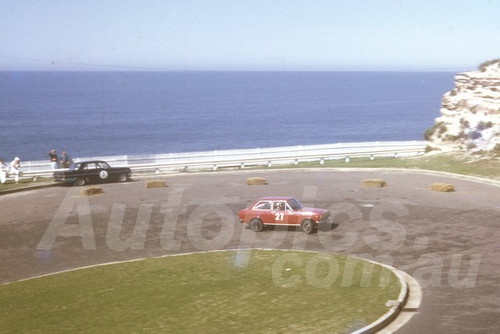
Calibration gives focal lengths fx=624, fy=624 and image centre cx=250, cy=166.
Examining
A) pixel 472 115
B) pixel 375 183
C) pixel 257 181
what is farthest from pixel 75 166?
pixel 472 115

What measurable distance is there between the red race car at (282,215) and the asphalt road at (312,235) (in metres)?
0.46

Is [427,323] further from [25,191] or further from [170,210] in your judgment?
[25,191]

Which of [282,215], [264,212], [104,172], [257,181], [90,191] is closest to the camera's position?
[282,215]

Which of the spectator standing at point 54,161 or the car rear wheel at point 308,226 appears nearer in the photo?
the car rear wheel at point 308,226

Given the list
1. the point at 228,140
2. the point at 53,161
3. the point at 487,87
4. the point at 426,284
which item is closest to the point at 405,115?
the point at 228,140

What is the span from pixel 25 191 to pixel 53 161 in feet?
A: 17.6

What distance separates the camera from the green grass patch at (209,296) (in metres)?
14.9

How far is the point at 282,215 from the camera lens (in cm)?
2591

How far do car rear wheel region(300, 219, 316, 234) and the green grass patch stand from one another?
126 inches

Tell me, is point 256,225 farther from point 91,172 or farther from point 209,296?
point 91,172

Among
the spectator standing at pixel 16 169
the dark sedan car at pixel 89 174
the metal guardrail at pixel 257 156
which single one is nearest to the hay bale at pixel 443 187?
the metal guardrail at pixel 257 156

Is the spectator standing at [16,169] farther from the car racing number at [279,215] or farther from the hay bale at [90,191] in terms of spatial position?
the car racing number at [279,215]

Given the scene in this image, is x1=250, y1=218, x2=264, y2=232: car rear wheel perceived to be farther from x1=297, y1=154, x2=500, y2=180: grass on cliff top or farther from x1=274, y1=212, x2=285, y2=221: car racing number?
x1=297, y1=154, x2=500, y2=180: grass on cliff top

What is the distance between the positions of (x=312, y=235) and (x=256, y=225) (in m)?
2.50
